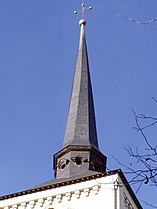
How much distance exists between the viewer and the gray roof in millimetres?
18703

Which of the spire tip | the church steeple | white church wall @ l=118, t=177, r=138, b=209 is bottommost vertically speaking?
white church wall @ l=118, t=177, r=138, b=209

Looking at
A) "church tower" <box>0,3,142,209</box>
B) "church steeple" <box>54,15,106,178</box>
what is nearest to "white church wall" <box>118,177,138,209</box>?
"church tower" <box>0,3,142,209</box>

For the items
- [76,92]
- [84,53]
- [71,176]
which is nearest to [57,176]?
[71,176]

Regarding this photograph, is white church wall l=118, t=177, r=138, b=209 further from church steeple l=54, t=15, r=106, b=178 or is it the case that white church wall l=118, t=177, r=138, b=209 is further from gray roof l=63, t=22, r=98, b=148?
gray roof l=63, t=22, r=98, b=148

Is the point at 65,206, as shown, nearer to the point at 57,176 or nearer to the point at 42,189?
the point at 42,189

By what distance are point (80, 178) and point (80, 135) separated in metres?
3.22

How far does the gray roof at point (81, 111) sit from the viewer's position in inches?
736

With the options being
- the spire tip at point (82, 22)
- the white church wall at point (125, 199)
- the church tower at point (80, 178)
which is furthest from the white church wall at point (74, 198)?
the spire tip at point (82, 22)

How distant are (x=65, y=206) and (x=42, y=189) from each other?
0.99m

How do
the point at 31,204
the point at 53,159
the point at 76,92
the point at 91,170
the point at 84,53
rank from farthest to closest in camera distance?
the point at 84,53 → the point at 76,92 → the point at 53,159 → the point at 91,170 → the point at 31,204

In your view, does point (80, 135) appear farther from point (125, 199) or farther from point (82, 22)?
point (82, 22)

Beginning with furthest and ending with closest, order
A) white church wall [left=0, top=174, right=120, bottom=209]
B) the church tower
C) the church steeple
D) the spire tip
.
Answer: the spire tip, the church steeple, the church tower, white church wall [left=0, top=174, right=120, bottom=209]

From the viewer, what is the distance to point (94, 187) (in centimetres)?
1534

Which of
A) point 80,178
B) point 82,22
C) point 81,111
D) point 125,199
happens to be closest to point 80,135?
point 81,111
